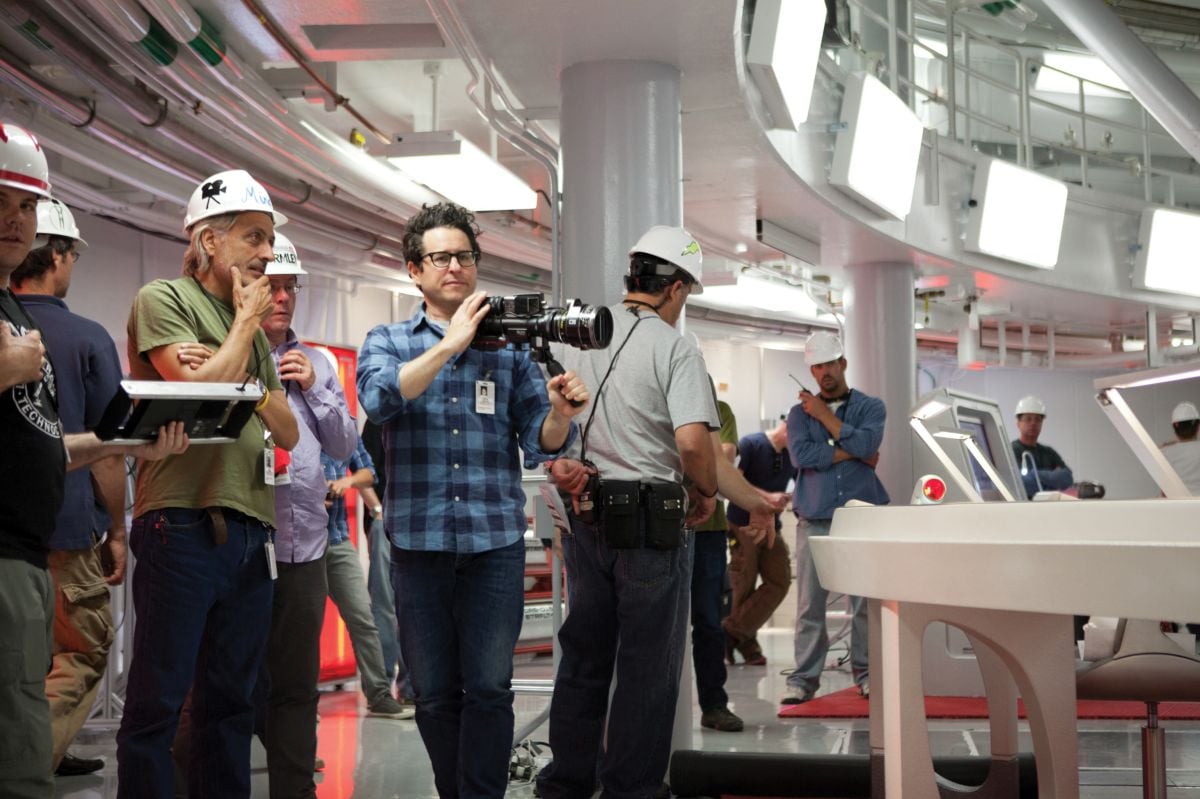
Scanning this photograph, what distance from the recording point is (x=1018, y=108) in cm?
1109

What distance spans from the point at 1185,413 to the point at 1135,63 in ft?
12.8

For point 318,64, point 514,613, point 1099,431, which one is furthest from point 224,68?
point 1099,431

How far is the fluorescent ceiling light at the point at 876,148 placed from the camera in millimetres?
6496

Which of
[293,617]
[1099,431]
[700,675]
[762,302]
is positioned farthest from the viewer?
[1099,431]

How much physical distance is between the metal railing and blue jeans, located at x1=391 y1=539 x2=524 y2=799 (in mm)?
5399

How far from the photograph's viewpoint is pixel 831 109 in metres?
6.68

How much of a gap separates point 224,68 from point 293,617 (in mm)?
2199

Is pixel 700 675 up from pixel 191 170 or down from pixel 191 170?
down

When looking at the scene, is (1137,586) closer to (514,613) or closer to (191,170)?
(514,613)

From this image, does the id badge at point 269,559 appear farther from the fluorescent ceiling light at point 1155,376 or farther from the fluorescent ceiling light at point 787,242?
the fluorescent ceiling light at point 787,242

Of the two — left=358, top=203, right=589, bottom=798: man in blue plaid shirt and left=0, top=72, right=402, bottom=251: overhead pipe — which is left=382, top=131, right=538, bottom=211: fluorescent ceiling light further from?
left=358, top=203, right=589, bottom=798: man in blue plaid shirt

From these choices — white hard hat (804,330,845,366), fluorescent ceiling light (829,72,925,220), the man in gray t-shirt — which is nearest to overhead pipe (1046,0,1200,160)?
fluorescent ceiling light (829,72,925,220)

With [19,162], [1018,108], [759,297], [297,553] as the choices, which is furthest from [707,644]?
[1018,108]

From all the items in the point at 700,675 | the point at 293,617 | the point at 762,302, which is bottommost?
the point at 700,675
